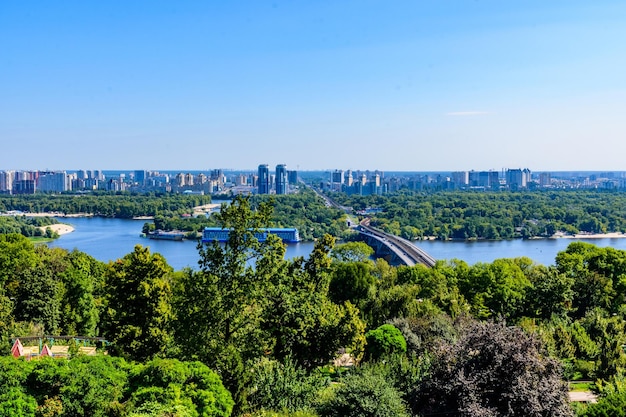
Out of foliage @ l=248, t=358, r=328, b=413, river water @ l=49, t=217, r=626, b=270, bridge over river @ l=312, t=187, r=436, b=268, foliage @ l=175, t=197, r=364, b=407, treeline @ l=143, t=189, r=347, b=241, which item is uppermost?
foliage @ l=175, t=197, r=364, b=407

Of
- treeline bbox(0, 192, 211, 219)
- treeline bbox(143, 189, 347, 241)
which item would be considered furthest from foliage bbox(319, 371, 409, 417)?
treeline bbox(0, 192, 211, 219)

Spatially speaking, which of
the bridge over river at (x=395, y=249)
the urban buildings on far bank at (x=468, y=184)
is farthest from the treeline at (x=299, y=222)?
the urban buildings on far bank at (x=468, y=184)

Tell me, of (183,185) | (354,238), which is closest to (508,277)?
(354,238)

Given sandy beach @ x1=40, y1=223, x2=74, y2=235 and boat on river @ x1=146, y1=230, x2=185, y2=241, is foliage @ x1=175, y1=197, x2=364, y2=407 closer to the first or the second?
boat on river @ x1=146, y1=230, x2=185, y2=241

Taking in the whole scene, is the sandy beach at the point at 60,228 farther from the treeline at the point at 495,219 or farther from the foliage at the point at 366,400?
the foliage at the point at 366,400

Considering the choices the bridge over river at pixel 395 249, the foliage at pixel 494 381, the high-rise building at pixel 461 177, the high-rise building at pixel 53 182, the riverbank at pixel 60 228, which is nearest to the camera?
the foliage at pixel 494 381

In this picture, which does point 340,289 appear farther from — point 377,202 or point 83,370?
point 377,202
